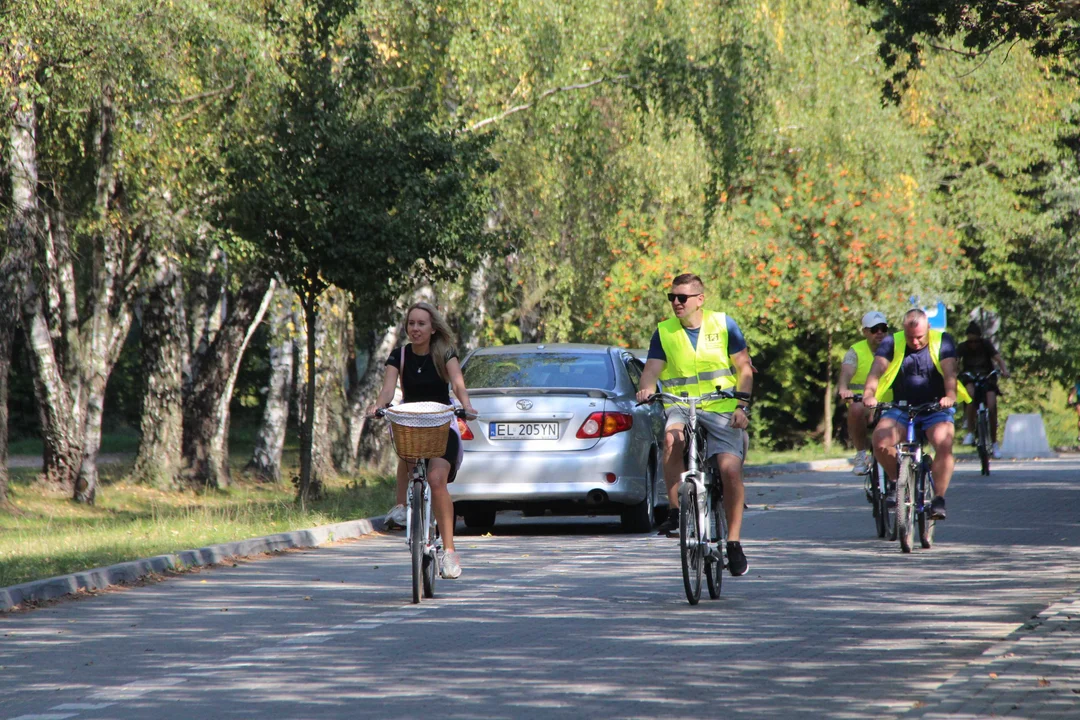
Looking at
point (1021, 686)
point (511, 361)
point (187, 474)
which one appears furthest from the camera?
point (187, 474)

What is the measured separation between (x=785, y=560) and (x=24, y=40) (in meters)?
8.87

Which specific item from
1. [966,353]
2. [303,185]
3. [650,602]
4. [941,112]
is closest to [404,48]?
[303,185]

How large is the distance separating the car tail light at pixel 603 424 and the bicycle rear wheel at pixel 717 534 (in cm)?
391

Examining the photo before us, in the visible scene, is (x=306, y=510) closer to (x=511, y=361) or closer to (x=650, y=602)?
(x=511, y=361)

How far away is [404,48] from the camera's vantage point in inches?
869

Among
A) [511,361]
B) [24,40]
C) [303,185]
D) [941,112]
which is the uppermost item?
[941,112]

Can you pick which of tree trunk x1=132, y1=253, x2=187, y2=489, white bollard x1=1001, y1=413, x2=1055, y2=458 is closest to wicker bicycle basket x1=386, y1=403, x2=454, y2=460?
tree trunk x1=132, y1=253, x2=187, y2=489

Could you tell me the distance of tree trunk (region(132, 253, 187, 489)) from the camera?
24.4 m

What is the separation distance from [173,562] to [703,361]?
14.8 feet

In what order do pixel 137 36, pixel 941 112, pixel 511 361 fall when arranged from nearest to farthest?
pixel 511 361, pixel 137 36, pixel 941 112

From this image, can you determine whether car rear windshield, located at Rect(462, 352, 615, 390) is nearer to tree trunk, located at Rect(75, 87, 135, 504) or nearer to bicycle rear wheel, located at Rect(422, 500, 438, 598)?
bicycle rear wheel, located at Rect(422, 500, 438, 598)

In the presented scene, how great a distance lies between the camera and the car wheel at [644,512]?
14.9 meters

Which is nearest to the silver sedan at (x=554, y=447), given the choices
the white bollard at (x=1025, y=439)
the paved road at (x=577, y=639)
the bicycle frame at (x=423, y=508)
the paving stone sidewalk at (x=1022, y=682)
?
the paved road at (x=577, y=639)

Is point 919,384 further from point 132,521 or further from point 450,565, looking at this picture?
point 132,521
